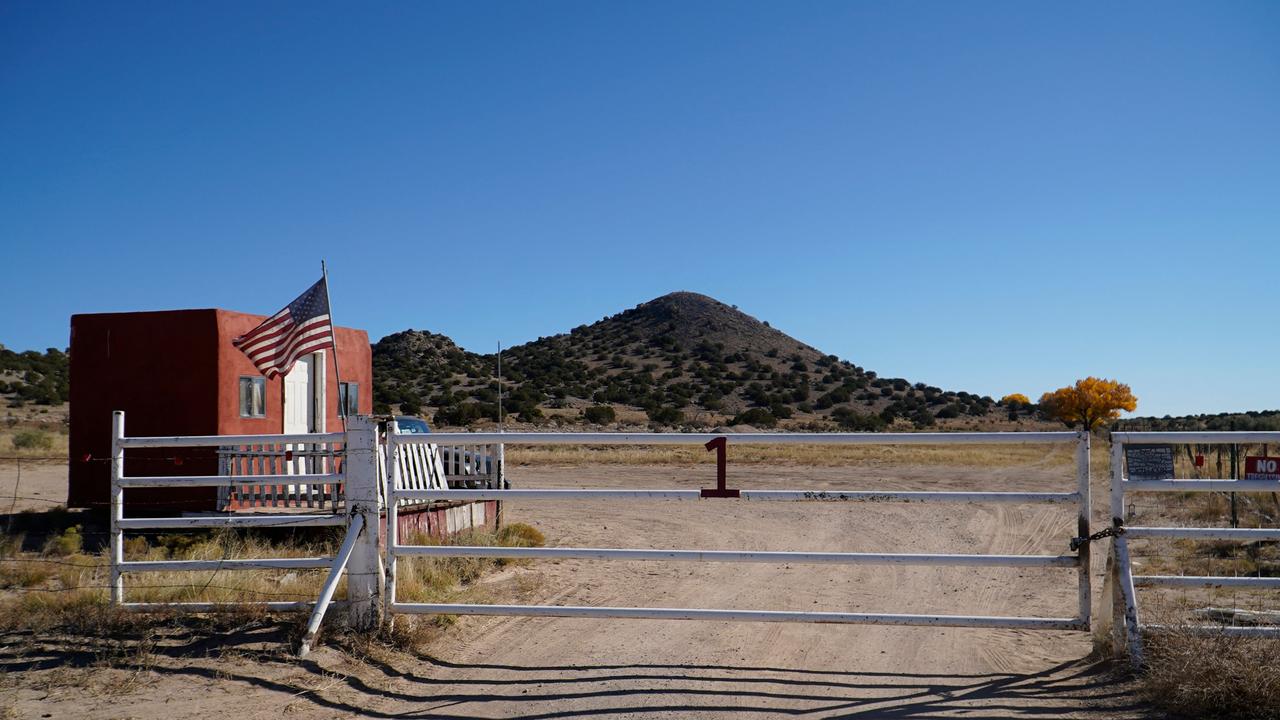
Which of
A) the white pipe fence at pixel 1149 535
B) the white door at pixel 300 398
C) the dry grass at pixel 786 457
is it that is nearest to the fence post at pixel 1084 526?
the white pipe fence at pixel 1149 535

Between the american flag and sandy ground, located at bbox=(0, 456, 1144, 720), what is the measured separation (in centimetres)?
340

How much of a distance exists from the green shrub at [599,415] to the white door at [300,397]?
133ft

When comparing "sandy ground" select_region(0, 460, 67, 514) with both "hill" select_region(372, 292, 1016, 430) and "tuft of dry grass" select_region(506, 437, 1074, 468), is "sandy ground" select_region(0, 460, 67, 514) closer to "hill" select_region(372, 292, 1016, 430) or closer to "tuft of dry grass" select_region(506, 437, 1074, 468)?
"tuft of dry grass" select_region(506, 437, 1074, 468)

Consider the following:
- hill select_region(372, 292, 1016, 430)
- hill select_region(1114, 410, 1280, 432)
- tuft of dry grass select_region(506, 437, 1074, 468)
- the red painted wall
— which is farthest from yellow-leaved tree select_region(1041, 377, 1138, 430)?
the red painted wall

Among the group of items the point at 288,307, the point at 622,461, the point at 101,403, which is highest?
the point at 288,307

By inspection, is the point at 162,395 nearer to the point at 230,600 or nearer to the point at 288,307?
the point at 288,307

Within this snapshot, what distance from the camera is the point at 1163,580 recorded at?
647 cm

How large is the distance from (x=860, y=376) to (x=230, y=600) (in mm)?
91255

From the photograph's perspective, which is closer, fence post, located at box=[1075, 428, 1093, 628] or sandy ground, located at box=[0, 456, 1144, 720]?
sandy ground, located at box=[0, 456, 1144, 720]

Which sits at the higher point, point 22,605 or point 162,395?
point 162,395

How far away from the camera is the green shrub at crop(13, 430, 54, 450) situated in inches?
1319

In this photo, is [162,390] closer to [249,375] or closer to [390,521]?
[249,375]

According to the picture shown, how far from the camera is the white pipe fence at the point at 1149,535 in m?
6.28

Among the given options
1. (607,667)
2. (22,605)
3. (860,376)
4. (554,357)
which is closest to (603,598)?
(607,667)
